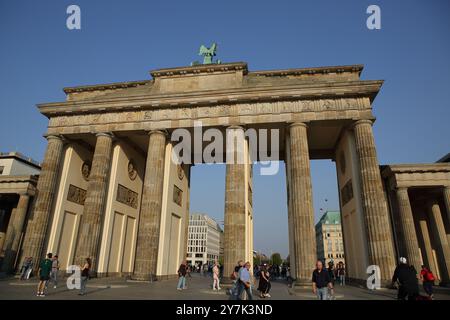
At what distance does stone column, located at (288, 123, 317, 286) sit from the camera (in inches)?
659

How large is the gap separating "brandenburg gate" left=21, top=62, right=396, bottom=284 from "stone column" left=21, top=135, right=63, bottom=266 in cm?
7

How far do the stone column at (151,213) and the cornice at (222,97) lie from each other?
2.74 metres

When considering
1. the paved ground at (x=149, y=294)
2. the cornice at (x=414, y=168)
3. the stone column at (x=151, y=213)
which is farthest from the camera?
the cornice at (x=414, y=168)

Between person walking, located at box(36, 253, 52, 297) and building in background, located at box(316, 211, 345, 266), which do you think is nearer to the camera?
person walking, located at box(36, 253, 52, 297)

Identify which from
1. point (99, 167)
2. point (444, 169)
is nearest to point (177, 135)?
point (99, 167)

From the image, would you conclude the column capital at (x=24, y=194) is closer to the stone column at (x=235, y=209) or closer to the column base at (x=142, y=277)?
the column base at (x=142, y=277)

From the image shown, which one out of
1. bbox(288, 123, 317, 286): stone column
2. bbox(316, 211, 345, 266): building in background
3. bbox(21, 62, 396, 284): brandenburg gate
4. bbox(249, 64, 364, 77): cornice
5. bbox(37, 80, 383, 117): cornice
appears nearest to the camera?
bbox(288, 123, 317, 286): stone column

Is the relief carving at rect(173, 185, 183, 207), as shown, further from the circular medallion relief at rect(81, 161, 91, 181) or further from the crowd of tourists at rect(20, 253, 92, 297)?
the crowd of tourists at rect(20, 253, 92, 297)

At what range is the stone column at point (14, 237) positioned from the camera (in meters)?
20.5

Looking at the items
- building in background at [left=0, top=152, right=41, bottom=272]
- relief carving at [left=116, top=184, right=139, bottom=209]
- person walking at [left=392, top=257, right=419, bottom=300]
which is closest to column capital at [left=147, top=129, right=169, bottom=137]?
relief carving at [left=116, top=184, right=139, bottom=209]

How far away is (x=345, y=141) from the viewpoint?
21.9m

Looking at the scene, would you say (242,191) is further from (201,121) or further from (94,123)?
(94,123)

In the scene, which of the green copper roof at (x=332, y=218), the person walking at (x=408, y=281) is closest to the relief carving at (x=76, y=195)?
the person walking at (x=408, y=281)
